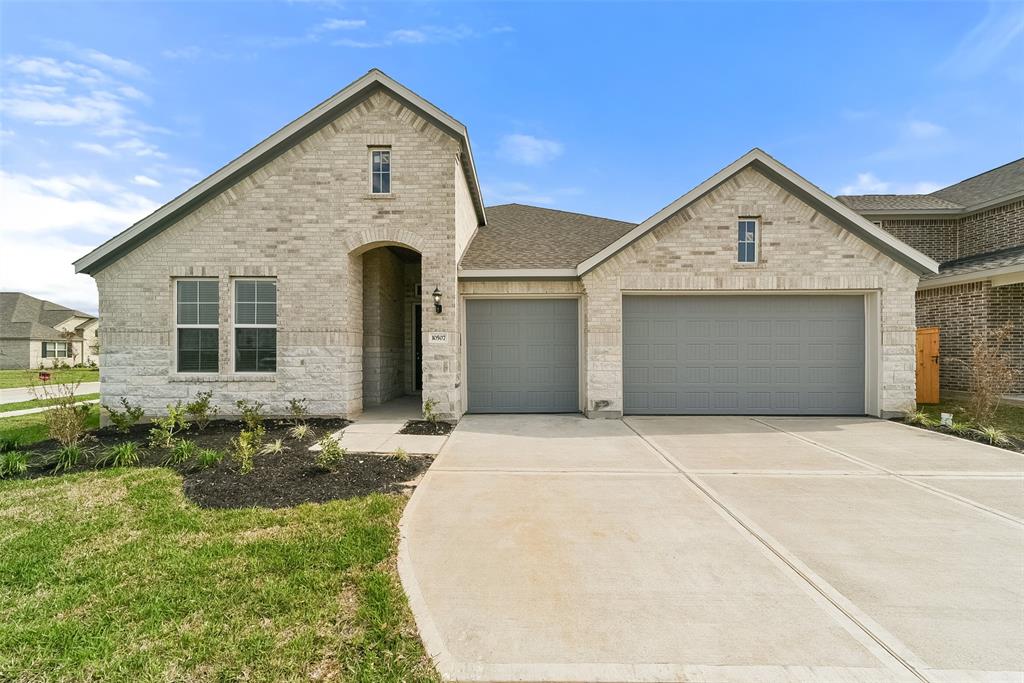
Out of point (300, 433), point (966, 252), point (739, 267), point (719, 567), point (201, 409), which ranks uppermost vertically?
point (966, 252)

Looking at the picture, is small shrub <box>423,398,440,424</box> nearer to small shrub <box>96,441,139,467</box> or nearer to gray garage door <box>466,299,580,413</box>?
gray garage door <box>466,299,580,413</box>

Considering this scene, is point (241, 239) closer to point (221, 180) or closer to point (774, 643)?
point (221, 180)

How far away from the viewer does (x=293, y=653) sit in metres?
2.44

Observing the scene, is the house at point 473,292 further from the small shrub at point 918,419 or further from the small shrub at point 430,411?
the small shrub at point 918,419

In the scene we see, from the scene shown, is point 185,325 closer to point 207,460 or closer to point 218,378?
point 218,378

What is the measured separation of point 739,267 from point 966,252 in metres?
12.6

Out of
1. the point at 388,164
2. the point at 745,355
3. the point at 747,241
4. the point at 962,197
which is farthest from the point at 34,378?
the point at 962,197

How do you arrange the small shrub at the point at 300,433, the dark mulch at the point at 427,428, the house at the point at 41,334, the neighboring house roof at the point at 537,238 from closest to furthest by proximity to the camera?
the small shrub at the point at 300,433 < the dark mulch at the point at 427,428 < the neighboring house roof at the point at 537,238 < the house at the point at 41,334

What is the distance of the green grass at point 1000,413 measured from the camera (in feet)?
27.1

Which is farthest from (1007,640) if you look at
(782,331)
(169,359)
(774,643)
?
(169,359)

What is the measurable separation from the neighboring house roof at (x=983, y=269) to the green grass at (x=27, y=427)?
19.7 meters

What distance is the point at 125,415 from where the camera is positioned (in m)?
8.64

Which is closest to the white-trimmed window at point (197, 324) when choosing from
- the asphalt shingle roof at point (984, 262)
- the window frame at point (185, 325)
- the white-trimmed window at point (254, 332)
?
the window frame at point (185, 325)

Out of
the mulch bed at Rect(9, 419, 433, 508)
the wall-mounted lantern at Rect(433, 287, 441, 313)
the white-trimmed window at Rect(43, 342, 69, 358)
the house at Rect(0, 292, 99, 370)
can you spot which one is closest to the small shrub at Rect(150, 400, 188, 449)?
the mulch bed at Rect(9, 419, 433, 508)
